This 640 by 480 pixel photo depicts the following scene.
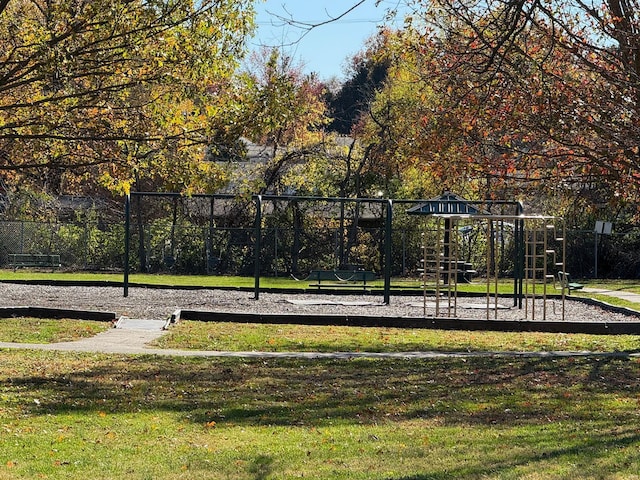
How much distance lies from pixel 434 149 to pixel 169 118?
487cm

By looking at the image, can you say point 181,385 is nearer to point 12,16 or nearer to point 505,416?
point 505,416

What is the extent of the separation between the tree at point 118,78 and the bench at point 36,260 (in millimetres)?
23622

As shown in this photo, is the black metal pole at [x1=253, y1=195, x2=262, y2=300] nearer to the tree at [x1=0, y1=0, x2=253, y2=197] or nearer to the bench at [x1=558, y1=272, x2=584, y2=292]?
the bench at [x1=558, y1=272, x2=584, y2=292]

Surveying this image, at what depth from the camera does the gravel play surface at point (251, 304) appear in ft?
72.1

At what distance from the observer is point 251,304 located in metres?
24.0

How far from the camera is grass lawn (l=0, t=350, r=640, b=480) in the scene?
763 cm

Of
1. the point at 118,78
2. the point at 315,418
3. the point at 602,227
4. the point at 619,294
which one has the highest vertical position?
the point at 118,78

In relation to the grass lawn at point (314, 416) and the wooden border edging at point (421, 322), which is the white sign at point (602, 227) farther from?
the grass lawn at point (314, 416)

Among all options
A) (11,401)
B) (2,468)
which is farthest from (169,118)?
(2,468)

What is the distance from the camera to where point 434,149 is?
17.0 metres

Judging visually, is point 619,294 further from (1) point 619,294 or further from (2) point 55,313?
(2) point 55,313

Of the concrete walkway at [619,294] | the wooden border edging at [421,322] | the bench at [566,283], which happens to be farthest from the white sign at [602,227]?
the wooden border edging at [421,322]

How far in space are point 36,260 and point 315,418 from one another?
30.8 m

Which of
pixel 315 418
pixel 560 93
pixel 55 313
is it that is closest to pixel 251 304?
pixel 55 313
